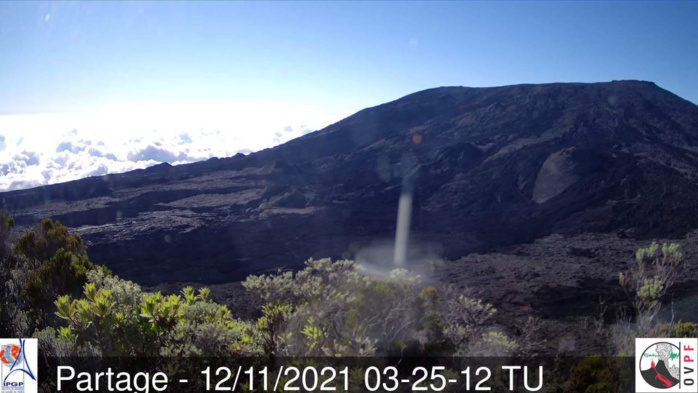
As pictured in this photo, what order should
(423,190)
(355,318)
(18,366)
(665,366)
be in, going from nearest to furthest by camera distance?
(665,366)
(18,366)
(355,318)
(423,190)

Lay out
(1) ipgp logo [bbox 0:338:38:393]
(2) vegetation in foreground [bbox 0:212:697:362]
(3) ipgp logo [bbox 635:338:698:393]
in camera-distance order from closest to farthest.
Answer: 1. (3) ipgp logo [bbox 635:338:698:393]
2. (1) ipgp logo [bbox 0:338:38:393]
3. (2) vegetation in foreground [bbox 0:212:697:362]

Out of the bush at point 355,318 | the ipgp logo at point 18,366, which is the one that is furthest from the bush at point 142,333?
the bush at point 355,318

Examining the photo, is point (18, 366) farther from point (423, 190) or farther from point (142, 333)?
point (423, 190)

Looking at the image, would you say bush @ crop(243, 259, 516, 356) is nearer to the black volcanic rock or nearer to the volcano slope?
the volcano slope

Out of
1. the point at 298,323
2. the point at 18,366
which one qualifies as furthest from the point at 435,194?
the point at 18,366

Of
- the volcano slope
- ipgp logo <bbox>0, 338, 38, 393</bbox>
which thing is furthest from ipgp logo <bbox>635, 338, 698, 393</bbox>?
the volcano slope

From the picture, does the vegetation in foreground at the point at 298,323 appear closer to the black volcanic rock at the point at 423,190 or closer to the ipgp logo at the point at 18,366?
the ipgp logo at the point at 18,366
